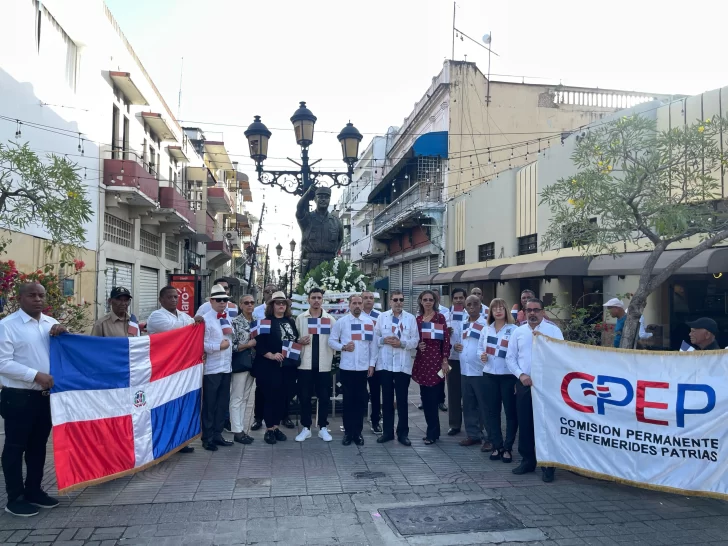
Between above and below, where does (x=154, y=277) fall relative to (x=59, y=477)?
above

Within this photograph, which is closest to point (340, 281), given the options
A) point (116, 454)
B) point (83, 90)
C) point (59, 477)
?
point (116, 454)

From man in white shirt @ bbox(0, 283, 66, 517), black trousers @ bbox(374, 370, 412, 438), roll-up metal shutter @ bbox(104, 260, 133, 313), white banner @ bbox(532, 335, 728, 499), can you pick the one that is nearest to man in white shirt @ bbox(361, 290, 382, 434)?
black trousers @ bbox(374, 370, 412, 438)

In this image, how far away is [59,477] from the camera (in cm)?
480

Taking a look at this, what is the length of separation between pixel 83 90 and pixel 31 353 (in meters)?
12.8

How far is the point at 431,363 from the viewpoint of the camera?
22.9 feet

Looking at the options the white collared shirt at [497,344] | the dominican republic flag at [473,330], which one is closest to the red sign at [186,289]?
the dominican republic flag at [473,330]

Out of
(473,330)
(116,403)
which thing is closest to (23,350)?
(116,403)

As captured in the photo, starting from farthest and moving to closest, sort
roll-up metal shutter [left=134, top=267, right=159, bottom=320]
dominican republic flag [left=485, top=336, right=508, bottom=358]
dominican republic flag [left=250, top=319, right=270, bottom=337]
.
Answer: roll-up metal shutter [left=134, top=267, right=159, bottom=320] → dominican republic flag [left=250, top=319, right=270, bottom=337] → dominican republic flag [left=485, top=336, right=508, bottom=358]

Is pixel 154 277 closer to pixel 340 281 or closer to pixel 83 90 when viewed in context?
pixel 83 90

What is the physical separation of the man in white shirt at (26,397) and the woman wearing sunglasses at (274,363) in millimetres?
2523

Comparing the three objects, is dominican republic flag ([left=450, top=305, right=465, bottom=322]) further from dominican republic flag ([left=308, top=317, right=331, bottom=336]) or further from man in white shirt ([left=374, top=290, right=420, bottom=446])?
dominican republic flag ([left=308, top=317, right=331, bottom=336])

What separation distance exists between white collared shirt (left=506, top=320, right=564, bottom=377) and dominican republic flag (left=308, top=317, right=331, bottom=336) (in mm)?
2305

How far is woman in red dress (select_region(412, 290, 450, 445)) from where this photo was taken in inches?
274

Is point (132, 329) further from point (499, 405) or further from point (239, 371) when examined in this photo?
point (499, 405)
